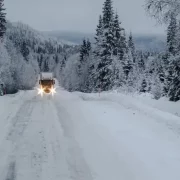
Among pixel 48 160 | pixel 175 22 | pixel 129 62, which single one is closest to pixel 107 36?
pixel 129 62

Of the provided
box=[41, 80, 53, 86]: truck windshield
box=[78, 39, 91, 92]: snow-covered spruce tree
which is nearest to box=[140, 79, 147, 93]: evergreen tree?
box=[78, 39, 91, 92]: snow-covered spruce tree

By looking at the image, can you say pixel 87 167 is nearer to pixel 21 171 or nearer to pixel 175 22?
pixel 21 171

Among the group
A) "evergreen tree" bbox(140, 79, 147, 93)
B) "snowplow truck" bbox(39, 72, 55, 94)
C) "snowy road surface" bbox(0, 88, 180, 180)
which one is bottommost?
"evergreen tree" bbox(140, 79, 147, 93)

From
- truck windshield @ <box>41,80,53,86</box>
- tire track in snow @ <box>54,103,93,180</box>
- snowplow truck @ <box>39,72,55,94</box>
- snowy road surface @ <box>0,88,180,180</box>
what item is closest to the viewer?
tire track in snow @ <box>54,103,93,180</box>

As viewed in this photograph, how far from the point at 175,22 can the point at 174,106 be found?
29.2 feet

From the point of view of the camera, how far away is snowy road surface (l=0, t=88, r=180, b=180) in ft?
27.2

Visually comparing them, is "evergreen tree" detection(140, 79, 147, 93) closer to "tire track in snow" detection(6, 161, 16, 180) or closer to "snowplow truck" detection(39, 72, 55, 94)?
"snowplow truck" detection(39, 72, 55, 94)

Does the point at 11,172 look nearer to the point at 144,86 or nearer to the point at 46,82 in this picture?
the point at 46,82

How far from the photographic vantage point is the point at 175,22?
15484 millimetres

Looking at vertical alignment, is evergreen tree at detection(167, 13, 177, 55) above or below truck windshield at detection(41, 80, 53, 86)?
above

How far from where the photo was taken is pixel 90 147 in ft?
35.0

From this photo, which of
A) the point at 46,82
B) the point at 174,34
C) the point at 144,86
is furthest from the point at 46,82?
the point at 144,86

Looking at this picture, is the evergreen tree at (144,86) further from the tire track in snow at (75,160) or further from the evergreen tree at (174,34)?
the tire track in snow at (75,160)

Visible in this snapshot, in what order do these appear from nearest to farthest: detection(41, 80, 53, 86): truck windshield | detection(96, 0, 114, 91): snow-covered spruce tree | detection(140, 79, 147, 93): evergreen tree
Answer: detection(41, 80, 53, 86): truck windshield, detection(96, 0, 114, 91): snow-covered spruce tree, detection(140, 79, 147, 93): evergreen tree
